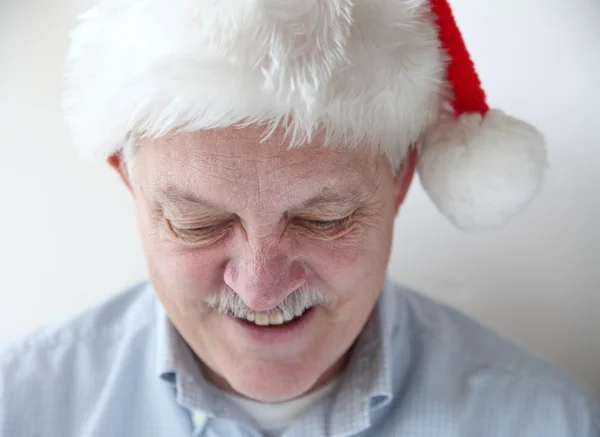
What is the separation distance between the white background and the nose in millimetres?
665

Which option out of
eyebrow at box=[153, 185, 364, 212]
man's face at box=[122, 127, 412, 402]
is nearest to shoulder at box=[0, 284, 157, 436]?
man's face at box=[122, 127, 412, 402]

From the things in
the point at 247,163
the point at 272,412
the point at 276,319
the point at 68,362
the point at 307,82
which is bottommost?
the point at 272,412

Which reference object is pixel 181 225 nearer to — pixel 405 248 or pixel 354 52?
pixel 354 52

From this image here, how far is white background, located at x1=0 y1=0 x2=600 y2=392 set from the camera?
4.78 feet

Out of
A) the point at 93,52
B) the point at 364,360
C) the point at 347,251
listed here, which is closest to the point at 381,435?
the point at 364,360

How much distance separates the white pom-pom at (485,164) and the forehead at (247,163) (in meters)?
0.22

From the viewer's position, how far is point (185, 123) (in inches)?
35.1

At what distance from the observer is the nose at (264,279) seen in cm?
96

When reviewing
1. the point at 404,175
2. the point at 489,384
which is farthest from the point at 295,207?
the point at 489,384

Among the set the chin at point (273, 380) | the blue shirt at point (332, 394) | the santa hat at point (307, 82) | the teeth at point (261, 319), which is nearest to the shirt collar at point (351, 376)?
the blue shirt at point (332, 394)

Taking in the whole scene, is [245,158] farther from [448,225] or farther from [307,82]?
[448,225]

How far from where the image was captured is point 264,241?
955 mm

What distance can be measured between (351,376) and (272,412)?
16 centimetres

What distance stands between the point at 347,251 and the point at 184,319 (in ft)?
1.00
